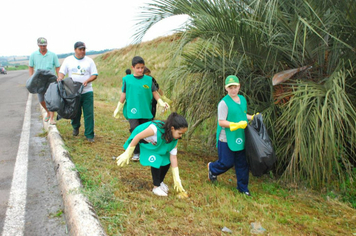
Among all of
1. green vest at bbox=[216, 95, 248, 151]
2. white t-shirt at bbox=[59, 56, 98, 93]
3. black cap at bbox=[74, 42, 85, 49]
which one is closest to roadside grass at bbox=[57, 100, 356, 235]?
green vest at bbox=[216, 95, 248, 151]

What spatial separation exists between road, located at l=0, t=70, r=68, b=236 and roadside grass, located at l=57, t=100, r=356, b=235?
395 mm

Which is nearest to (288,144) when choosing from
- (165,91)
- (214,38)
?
(214,38)

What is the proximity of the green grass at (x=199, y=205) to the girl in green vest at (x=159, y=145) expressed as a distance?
0.20m

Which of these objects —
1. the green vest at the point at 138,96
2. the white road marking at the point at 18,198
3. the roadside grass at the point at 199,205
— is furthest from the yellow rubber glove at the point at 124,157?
the green vest at the point at 138,96

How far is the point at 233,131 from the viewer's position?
4.26 metres

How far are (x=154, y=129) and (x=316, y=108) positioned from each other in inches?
79.3

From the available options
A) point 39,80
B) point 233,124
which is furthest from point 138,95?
point 39,80

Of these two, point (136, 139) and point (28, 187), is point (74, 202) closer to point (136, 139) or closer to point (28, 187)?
point (136, 139)

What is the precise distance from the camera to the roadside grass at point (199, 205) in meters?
3.30

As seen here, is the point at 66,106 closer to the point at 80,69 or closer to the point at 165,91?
the point at 80,69

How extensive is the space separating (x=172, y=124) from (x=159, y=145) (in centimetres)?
35

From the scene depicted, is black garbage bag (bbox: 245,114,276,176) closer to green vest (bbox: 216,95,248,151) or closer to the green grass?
green vest (bbox: 216,95,248,151)

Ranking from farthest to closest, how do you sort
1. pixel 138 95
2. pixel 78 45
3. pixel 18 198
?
pixel 78 45 < pixel 138 95 < pixel 18 198

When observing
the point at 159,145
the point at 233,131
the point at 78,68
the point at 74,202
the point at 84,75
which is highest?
the point at 78,68
